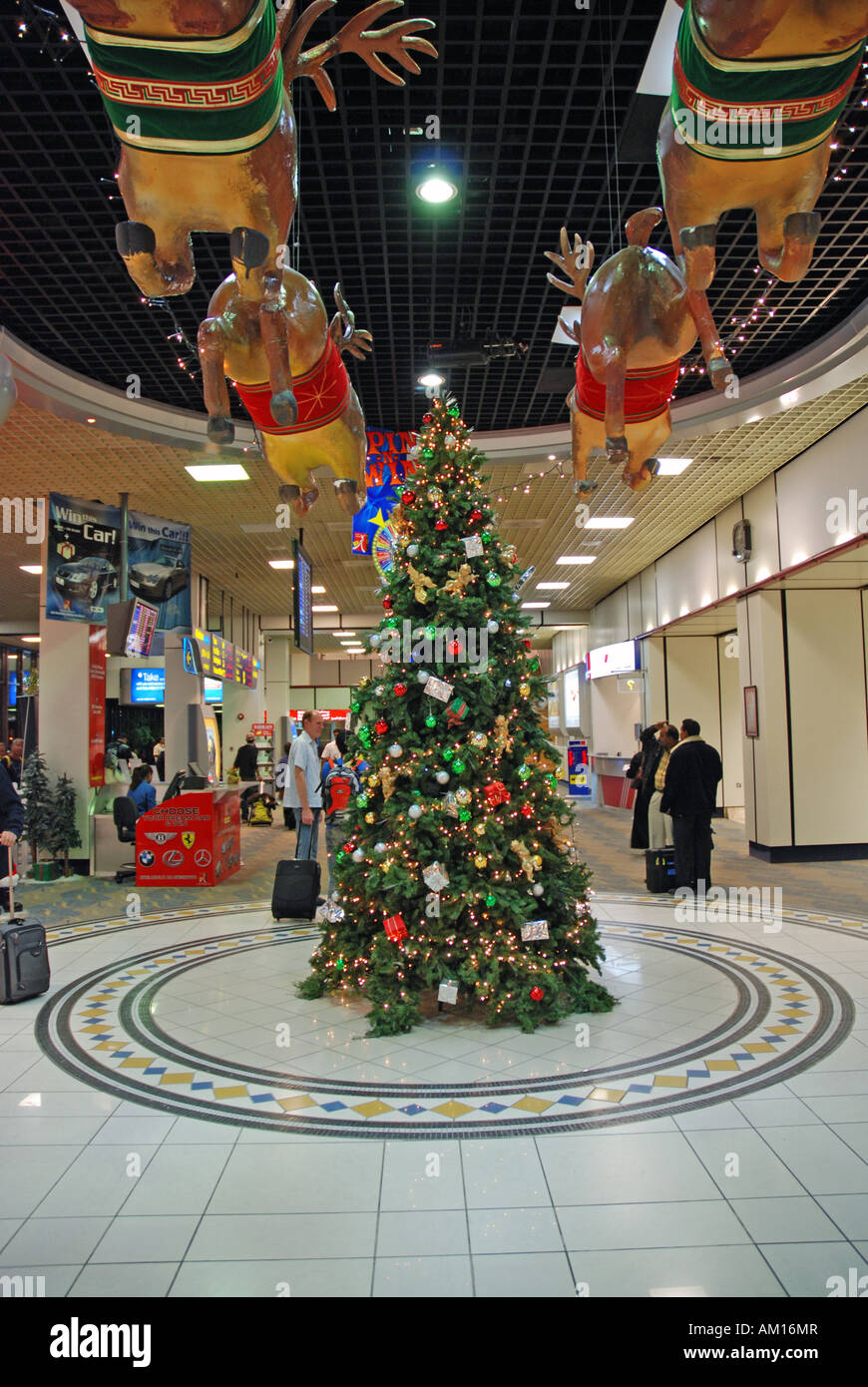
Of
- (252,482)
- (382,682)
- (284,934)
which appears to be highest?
(252,482)

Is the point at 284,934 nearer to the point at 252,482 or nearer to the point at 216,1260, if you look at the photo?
the point at 216,1260

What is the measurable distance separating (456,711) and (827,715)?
25.0 feet

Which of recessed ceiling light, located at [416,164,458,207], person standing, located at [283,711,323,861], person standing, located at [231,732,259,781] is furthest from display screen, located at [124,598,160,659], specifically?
person standing, located at [231,732,259,781]

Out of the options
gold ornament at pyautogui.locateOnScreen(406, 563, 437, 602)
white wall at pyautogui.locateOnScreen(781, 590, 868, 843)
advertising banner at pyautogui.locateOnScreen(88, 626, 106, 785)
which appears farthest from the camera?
white wall at pyautogui.locateOnScreen(781, 590, 868, 843)

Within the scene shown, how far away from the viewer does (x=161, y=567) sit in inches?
395

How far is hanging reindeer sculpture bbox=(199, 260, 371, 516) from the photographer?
9.91 ft

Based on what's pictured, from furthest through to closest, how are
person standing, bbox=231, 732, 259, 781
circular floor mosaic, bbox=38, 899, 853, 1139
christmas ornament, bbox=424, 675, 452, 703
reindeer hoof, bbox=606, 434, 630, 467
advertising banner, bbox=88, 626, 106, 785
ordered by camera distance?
person standing, bbox=231, 732, 259, 781 → advertising banner, bbox=88, 626, 106, 785 → christmas ornament, bbox=424, 675, 452, 703 → reindeer hoof, bbox=606, 434, 630, 467 → circular floor mosaic, bbox=38, 899, 853, 1139

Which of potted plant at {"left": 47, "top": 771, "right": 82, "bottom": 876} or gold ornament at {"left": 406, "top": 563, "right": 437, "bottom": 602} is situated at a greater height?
gold ornament at {"left": 406, "top": 563, "right": 437, "bottom": 602}

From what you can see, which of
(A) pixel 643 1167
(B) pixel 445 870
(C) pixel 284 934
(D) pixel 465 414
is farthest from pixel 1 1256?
(D) pixel 465 414

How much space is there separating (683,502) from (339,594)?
8.33m

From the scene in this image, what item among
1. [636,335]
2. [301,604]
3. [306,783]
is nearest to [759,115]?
[636,335]

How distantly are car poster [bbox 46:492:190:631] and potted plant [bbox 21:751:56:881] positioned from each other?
200cm

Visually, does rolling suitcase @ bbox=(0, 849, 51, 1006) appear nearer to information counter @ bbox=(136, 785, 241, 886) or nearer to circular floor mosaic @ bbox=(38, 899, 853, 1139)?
circular floor mosaic @ bbox=(38, 899, 853, 1139)
